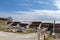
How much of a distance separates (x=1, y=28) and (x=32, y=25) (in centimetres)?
764

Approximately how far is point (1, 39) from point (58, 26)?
15.5 meters

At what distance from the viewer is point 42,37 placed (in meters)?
11.3

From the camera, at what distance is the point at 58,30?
25797mm

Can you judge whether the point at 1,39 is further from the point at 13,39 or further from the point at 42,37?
the point at 42,37

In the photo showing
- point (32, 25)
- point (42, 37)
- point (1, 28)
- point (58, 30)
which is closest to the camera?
point (42, 37)

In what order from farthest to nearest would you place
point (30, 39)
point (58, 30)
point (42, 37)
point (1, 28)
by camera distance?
point (58, 30) < point (1, 28) < point (30, 39) < point (42, 37)

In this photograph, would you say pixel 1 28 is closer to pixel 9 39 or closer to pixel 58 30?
pixel 58 30

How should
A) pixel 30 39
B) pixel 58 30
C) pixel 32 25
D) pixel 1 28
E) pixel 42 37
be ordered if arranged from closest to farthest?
pixel 42 37 < pixel 30 39 < pixel 1 28 < pixel 58 30 < pixel 32 25

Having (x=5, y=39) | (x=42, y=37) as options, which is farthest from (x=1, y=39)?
(x=42, y=37)

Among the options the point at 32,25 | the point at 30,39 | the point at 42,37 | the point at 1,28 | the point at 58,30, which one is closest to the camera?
the point at 42,37

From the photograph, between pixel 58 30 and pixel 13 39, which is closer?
pixel 13 39

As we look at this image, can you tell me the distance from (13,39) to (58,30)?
48.0ft

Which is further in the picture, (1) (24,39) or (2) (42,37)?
(1) (24,39)

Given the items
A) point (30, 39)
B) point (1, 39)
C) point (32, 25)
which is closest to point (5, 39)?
point (1, 39)
